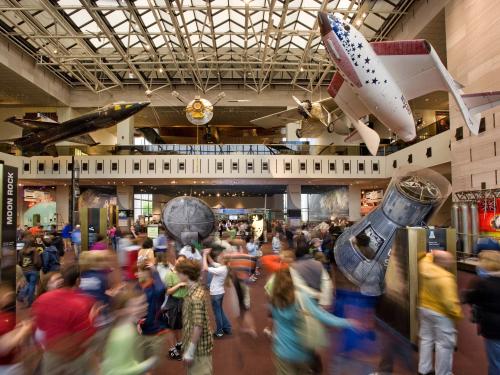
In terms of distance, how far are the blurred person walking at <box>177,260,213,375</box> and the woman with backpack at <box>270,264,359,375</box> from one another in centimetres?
69

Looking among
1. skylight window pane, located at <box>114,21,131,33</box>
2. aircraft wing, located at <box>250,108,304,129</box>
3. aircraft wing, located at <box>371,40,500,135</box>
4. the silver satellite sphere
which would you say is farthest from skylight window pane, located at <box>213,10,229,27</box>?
aircraft wing, located at <box>371,40,500,135</box>

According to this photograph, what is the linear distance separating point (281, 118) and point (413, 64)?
1293 centimetres

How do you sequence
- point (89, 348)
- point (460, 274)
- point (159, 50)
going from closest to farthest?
point (89, 348) < point (460, 274) < point (159, 50)

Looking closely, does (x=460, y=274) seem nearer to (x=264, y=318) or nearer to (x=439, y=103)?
(x=264, y=318)

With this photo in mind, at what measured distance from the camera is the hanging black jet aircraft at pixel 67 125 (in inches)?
714

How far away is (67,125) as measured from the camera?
743 inches

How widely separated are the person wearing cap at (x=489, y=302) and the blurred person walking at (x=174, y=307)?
3151 millimetres

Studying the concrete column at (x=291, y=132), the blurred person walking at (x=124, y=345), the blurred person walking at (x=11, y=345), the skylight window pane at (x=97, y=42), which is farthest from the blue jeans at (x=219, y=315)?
the concrete column at (x=291, y=132)

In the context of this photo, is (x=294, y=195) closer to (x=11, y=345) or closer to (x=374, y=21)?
(x=374, y=21)

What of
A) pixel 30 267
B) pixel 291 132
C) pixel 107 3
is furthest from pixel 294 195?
pixel 30 267

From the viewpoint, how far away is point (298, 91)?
95.8 ft

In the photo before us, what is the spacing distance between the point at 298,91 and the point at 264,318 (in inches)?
951

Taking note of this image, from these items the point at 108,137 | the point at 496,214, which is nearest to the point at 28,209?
the point at 108,137

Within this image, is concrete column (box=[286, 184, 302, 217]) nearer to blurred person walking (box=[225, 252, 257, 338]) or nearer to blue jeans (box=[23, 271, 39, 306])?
blue jeans (box=[23, 271, 39, 306])
